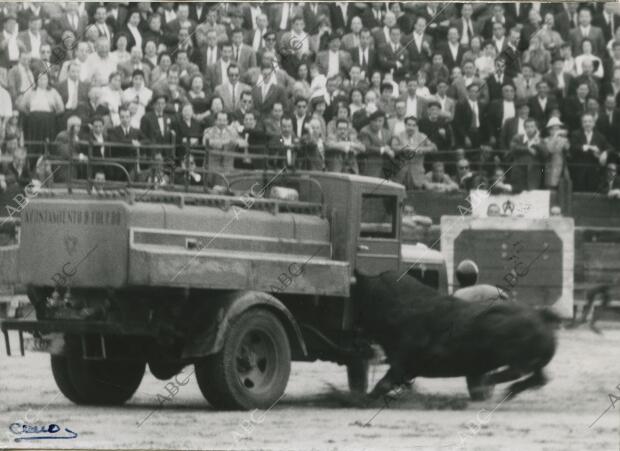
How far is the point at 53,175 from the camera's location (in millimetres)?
13891

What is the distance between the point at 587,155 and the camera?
1606 centimetres

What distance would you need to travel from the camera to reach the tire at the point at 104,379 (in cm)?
1256

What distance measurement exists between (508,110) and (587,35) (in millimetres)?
1153

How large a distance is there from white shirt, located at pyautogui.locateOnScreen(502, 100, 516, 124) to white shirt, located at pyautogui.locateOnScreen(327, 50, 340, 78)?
67.6 inches

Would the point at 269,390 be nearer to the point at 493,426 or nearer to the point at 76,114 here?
the point at 493,426

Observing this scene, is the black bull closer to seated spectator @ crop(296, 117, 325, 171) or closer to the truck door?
the truck door

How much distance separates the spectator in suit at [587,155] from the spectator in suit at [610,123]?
0.06 metres

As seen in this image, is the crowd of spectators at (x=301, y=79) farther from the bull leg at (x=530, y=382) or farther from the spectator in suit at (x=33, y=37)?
the bull leg at (x=530, y=382)

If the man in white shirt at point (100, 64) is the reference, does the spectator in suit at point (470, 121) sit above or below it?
below

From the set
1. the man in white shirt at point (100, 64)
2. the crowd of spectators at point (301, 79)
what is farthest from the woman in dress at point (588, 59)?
the man in white shirt at point (100, 64)

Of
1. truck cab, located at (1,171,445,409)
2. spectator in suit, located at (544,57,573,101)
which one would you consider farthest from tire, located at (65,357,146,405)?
spectator in suit, located at (544,57,573,101)

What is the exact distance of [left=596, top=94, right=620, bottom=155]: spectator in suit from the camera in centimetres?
1547

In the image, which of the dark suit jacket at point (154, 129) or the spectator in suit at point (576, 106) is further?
the spectator in suit at point (576, 106)

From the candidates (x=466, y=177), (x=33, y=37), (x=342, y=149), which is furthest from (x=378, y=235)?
(x=33, y=37)
